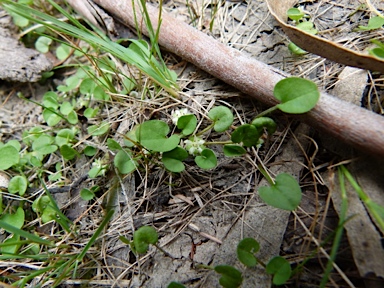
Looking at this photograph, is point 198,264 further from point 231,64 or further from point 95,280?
point 231,64

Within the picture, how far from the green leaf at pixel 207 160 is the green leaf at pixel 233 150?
0.06 metres

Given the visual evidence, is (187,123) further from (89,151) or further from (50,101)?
(50,101)

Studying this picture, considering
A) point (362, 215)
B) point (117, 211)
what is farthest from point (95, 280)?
point (362, 215)

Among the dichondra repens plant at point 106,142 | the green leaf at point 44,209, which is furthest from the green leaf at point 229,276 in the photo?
the green leaf at point 44,209

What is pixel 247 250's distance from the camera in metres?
1.14

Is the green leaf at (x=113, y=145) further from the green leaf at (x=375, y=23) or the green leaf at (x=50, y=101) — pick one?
the green leaf at (x=375, y=23)

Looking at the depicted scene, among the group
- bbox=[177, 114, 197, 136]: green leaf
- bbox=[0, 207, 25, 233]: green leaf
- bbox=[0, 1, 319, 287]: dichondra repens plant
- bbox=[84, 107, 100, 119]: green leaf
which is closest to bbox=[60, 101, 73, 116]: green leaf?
bbox=[0, 1, 319, 287]: dichondra repens plant

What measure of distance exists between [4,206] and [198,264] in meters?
1.00

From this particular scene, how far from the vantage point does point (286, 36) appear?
1532 mm

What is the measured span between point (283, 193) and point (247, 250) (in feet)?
0.80

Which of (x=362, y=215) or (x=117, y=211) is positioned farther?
(x=117, y=211)

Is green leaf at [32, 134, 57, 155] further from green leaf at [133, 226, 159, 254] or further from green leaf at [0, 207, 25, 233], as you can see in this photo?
green leaf at [133, 226, 159, 254]

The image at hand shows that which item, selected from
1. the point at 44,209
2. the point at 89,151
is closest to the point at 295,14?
the point at 89,151

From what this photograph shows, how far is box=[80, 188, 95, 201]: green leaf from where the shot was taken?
1.42 meters
